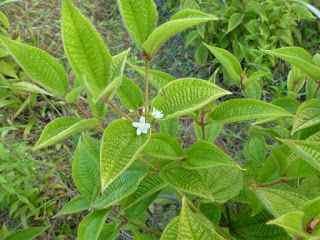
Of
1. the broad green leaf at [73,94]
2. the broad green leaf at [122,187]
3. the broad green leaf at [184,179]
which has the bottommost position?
the broad green leaf at [122,187]

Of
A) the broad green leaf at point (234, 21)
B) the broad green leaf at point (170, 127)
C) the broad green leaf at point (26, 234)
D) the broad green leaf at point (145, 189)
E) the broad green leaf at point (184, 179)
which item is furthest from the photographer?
the broad green leaf at point (234, 21)

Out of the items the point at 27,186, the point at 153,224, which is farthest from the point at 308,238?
the point at 27,186

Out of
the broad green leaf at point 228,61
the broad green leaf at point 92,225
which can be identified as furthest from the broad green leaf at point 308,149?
the broad green leaf at point 92,225

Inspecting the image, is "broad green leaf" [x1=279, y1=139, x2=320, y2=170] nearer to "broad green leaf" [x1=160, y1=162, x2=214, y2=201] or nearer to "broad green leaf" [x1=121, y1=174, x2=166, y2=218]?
"broad green leaf" [x1=160, y1=162, x2=214, y2=201]

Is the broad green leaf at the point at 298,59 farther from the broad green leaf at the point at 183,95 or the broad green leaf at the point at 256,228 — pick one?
the broad green leaf at the point at 256,228

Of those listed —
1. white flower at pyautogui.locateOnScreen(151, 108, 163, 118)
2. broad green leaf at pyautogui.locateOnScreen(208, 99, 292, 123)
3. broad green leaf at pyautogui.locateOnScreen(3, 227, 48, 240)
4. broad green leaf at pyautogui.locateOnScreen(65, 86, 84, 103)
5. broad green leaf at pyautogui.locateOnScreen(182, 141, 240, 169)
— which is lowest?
broad green leaf at pyautogui.locateOnScreen(3, 227, 48, 240)

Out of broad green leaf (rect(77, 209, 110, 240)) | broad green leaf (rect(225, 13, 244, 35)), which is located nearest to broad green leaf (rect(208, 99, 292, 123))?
broad green leaf (rect(77, 209, 110, 240))

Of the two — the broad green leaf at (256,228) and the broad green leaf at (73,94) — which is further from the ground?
the broad green leaf at (73,94)
